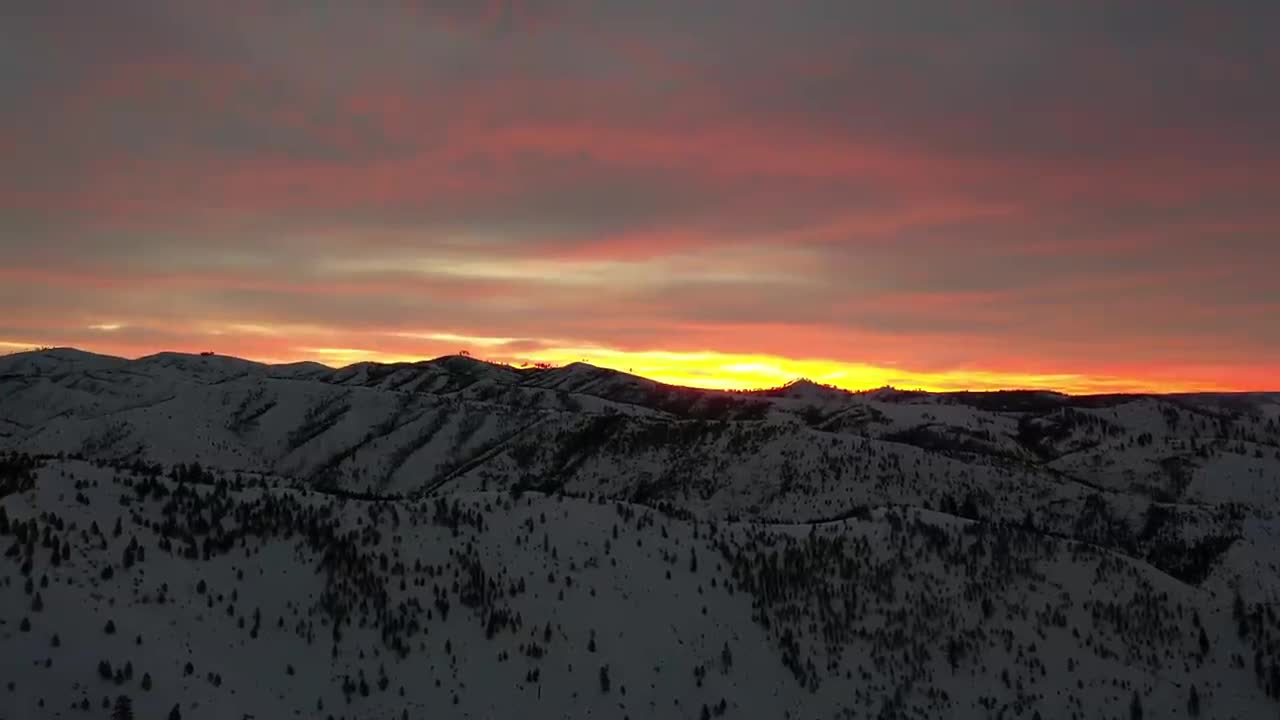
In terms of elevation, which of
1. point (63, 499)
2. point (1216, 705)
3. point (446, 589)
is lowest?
point (1216, 705)

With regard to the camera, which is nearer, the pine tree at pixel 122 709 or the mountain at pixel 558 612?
the pine tree at pixel 122 709

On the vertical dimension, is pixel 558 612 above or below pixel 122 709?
above

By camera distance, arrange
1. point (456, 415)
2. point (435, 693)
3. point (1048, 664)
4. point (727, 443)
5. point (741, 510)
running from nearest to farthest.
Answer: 1. point (435, 693)
2. point (1048, 664)
3. point (741, 510)
4. point (727, 443)
5. point (456, 415)

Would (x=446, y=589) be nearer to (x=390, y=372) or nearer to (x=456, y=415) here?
(x=456, y=415)

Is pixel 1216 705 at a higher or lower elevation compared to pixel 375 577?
lower

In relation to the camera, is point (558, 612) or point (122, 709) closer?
point (122, 709)

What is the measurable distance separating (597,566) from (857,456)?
44634mm

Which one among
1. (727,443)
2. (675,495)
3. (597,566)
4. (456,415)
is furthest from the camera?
(456,415)

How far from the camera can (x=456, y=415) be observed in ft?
334

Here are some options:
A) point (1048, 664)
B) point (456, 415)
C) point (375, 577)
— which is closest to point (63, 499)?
point (375, 577)

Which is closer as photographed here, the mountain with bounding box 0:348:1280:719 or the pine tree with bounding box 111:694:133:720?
the pine tree with bounding box 111:694:133:720

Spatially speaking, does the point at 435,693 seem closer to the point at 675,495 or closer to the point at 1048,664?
the point at 1048,664

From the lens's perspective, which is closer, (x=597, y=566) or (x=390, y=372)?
(x=597, y=566)

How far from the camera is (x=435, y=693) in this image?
18.7 meters
